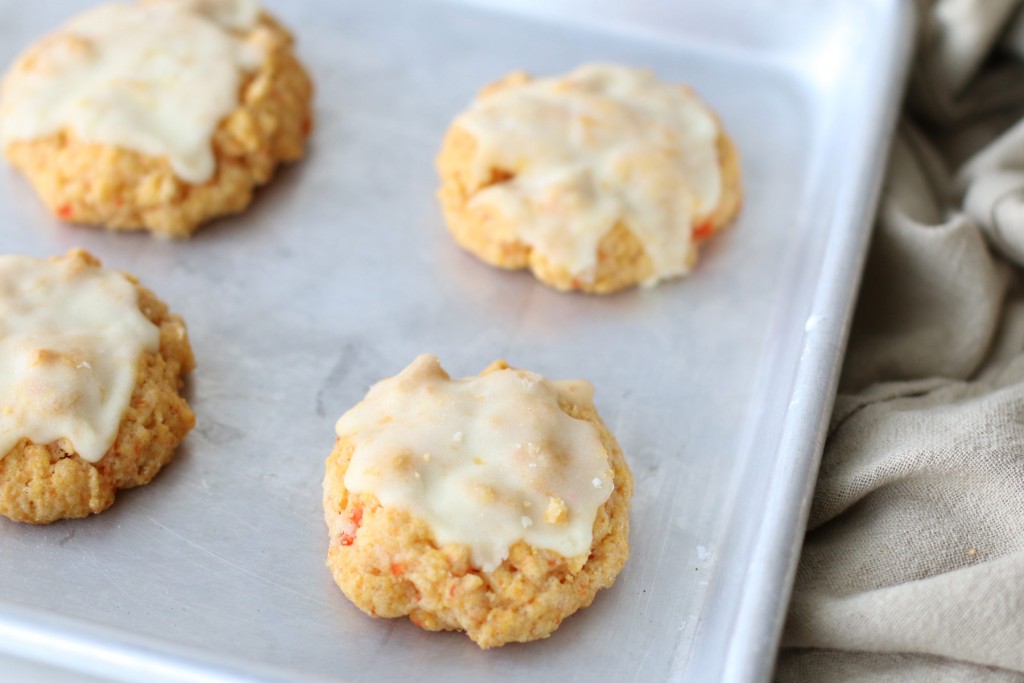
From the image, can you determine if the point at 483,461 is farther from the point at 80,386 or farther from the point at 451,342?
the point at 80,386

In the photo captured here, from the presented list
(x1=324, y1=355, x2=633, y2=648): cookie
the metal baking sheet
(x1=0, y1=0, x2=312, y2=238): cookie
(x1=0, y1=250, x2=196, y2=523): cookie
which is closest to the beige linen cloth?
the metal baking sheet

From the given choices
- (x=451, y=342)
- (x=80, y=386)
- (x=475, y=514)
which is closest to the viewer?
(x=475, y=514)

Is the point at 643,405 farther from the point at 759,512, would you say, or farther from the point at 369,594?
the point at 369,594

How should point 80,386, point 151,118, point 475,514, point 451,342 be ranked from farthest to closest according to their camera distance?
point 151,118 → point 451,342 → point 80,386 → point 475,514

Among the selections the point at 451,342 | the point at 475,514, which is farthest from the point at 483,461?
the point at 451,342

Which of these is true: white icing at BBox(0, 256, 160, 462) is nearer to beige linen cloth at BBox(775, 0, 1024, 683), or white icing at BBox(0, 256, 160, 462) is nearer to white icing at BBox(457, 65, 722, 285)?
white icing at BBox(457, 65, 722, 285)

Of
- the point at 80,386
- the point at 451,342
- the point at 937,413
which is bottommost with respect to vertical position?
the point at 451,342

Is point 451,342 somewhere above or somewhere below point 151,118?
below

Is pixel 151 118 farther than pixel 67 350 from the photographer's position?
Yes
